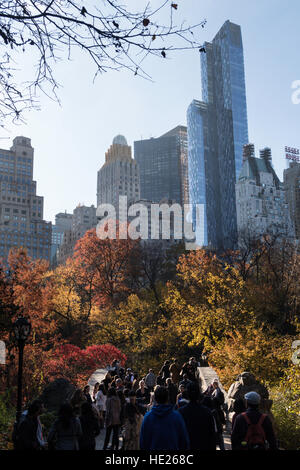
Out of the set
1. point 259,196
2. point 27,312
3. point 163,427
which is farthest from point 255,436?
point 259,196

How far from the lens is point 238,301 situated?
29.4 meters

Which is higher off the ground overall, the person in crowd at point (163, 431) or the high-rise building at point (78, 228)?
the high-rise building at point (78, 228)

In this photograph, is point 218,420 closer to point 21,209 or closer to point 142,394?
point 142,394

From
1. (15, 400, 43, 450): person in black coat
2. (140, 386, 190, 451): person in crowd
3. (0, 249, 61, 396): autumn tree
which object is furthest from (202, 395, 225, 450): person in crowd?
(0, 249, 61, 396): autumn tree

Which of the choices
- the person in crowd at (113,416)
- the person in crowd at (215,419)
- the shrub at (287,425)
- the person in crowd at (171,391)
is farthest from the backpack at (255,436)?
the person in crowd at (171,391)

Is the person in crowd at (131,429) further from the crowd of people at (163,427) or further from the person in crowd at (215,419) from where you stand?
the person in crowd at (215,419)

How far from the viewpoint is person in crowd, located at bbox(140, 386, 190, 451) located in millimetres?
5547

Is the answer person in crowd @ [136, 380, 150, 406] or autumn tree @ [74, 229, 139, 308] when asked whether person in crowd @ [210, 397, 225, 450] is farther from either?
autumn tree @ [74, 229, 139, 308]

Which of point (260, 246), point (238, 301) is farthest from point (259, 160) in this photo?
point (238, 301)

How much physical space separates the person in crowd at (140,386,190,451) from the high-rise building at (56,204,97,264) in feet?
502

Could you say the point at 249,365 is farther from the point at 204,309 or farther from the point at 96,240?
the point at 96,240

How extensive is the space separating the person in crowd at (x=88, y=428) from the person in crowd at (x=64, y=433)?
3.59ft

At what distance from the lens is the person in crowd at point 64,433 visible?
7062mm
